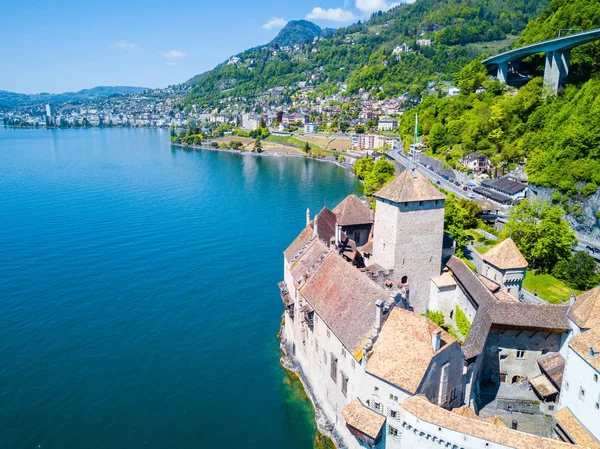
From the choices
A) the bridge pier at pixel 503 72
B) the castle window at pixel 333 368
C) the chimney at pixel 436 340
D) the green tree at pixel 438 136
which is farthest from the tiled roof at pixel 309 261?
the bridge pier at pixel 503 72

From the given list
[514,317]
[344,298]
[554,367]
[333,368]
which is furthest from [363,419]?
[554,367]

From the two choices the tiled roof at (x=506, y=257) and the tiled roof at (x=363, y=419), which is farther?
the tiled roof at (x=506, y=257)

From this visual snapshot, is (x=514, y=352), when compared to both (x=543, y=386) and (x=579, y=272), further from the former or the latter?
(x=579, y=272)

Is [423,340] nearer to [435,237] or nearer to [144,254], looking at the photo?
[435,237]

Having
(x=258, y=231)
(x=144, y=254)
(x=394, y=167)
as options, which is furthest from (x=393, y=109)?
(x=144, y=254)

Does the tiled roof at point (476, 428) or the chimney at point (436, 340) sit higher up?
the chimney at point (436, 340)

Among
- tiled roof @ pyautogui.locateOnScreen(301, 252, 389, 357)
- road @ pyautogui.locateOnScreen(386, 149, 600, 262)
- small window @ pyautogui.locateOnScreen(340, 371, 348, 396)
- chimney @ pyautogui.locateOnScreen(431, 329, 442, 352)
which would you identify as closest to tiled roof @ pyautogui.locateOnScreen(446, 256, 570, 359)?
chimney @ pyautogui.locateOnScreen(431, 329, 442, 352)

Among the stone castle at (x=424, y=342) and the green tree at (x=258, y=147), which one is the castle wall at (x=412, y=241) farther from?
the green tree at (x=258, y=147)
